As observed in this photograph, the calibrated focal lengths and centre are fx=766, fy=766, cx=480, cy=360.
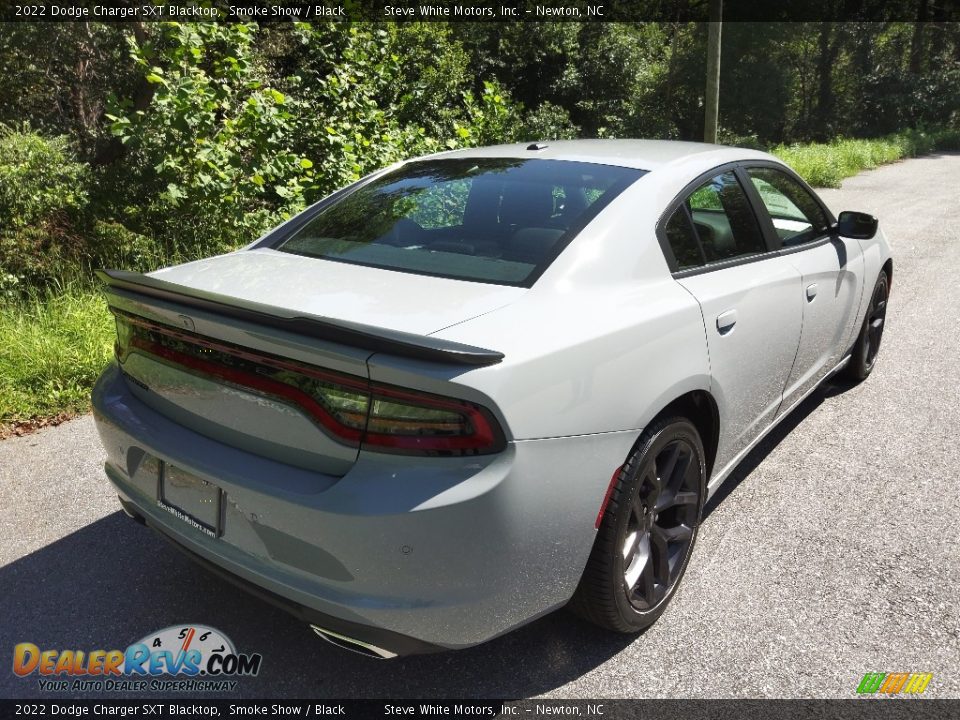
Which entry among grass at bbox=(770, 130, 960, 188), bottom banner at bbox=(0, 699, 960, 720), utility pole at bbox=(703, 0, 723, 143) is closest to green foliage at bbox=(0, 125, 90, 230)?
bottom banner at bbox=(0, 699, 960, 720)

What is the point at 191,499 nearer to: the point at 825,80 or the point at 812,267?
the point at 812,267

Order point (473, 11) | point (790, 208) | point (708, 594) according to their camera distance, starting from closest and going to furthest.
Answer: point (708, 594) → point (790, 208) → point (473, 11)

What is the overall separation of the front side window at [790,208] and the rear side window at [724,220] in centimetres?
33

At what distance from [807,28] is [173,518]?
39.1m

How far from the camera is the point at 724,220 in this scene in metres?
3.16

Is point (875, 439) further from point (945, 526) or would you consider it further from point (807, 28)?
point (807, 28)

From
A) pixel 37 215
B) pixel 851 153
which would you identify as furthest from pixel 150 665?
pixel 851 153

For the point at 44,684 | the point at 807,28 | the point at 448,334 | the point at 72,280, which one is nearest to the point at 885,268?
the point at 448,334

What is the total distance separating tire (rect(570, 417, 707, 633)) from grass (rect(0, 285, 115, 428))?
11.9 feet

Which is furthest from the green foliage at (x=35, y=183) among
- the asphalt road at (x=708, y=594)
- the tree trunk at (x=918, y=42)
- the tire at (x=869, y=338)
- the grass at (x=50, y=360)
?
the tree trunk at (x=918, y=42)

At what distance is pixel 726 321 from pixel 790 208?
1424 millimetres

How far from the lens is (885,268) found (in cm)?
480

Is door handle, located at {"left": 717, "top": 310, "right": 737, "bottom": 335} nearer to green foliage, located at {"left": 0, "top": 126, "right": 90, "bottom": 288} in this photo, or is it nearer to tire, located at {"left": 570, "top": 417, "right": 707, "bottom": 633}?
tire, located at {"left": 570, "top": 417, "right": 707, "bottom": 633}

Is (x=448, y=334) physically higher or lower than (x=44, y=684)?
higher
